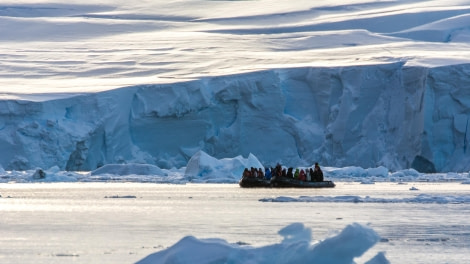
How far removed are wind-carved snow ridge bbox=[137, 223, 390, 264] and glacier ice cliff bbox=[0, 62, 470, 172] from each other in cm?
2080

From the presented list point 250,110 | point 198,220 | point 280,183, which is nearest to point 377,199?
point 198,220

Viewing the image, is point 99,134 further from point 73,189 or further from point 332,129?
point 73,189

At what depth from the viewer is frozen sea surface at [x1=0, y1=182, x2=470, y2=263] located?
9.59 meters

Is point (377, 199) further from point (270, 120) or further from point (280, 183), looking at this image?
point (270, 120)

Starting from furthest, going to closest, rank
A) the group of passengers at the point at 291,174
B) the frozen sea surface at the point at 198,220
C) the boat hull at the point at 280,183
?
the group of passengers at the point at 291,174, the boat hull at the point at 280,183, the frozen sea surface at the point at 198,220

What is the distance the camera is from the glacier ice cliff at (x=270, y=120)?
95.1 feet

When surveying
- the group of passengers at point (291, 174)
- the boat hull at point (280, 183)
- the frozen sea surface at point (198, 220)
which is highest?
the group of passengers at point (291, 174)

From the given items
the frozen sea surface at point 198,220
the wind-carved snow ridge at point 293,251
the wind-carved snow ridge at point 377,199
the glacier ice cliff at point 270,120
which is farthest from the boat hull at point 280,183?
the wind-carved snow ridge at point 293,251

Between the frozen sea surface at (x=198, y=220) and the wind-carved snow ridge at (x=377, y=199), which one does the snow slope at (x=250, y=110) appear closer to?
the frozen sea surface at (x=198, y=220)

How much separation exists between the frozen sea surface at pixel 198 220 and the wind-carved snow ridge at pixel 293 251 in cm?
33

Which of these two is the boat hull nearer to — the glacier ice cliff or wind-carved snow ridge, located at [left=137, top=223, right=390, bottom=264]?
the glacier ice cliff

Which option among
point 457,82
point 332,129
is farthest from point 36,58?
point 457,82

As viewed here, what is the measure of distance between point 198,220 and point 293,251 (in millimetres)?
5381

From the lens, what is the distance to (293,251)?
7438 millimetres
